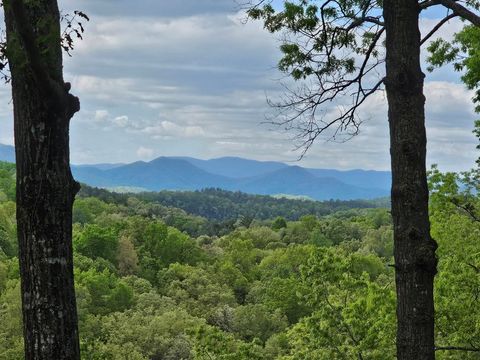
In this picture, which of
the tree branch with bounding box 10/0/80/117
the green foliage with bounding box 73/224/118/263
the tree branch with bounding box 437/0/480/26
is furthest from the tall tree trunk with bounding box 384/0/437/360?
the green foliage with bounding box 73/224/118/263

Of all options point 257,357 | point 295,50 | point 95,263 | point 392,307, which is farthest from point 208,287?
point 295,50

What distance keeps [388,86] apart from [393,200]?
831 millimetres

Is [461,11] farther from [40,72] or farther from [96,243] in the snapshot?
[96,243]

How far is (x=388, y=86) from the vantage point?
426 centimetres

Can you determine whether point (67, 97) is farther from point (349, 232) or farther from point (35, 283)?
point (349, 232)

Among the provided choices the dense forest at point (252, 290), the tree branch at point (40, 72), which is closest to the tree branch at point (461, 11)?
the dense forest at point (252, 290)

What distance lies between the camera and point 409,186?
4148 mm

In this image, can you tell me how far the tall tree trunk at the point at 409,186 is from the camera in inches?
160

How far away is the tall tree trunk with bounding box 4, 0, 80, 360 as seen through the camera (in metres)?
3.41

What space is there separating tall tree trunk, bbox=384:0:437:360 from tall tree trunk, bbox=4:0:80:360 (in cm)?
224

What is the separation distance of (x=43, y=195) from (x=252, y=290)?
2010 inches

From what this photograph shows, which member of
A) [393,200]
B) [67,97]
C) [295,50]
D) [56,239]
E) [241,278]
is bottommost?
[241,278]

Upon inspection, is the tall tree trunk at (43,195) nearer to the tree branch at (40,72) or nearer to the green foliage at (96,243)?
the tree branch at (40,72)

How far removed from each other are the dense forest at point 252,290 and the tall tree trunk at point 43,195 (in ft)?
9.32
